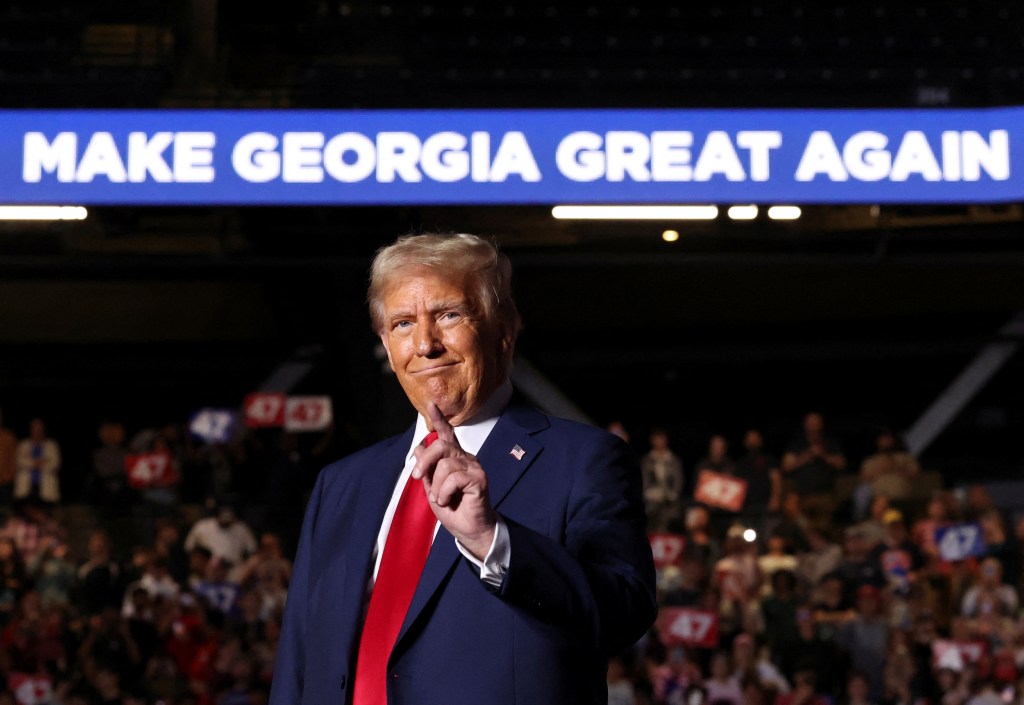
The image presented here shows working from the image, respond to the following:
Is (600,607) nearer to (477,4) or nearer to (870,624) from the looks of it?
(870,624)

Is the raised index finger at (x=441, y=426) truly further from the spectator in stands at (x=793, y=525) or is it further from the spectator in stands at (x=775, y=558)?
the spectator in stands at (x=793, y=525)

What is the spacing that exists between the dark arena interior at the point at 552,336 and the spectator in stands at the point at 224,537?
0.15 ft

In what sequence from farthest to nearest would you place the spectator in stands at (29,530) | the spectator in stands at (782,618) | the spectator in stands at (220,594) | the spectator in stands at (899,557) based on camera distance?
the spectator in stands at (29,530) < the spectator in stands at (220,594) < the spectator in stands at (899,557) < the spectator in stands at (782,618)

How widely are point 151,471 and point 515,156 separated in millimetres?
6844

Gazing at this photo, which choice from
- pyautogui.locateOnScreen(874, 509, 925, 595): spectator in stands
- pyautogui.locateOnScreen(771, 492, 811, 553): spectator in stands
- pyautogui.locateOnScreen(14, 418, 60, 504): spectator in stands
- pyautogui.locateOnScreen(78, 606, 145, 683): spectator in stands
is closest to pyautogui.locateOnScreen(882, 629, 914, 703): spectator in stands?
pyautogui.locateOnScreen(874, 509, 925, 595): spectator in stands

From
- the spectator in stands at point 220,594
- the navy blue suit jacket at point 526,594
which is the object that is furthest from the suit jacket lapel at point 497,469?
the spectator in stands at point 220,594

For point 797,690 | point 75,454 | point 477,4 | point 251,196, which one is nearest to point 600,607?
point 251,196

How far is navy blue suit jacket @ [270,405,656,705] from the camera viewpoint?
1910mm

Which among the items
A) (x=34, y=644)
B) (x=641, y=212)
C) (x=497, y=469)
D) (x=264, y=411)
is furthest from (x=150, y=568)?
(x=497, y=469)

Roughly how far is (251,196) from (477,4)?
633 cm

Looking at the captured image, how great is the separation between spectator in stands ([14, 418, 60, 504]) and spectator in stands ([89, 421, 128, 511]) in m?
0.35

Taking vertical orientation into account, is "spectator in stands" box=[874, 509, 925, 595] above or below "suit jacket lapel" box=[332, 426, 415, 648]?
above

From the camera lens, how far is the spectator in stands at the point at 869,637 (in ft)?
33.2

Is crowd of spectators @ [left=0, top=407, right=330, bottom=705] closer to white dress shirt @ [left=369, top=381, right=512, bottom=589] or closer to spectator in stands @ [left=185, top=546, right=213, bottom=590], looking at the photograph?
spectator in stands @ [left=185, top=546, right=213, bottom=590]
